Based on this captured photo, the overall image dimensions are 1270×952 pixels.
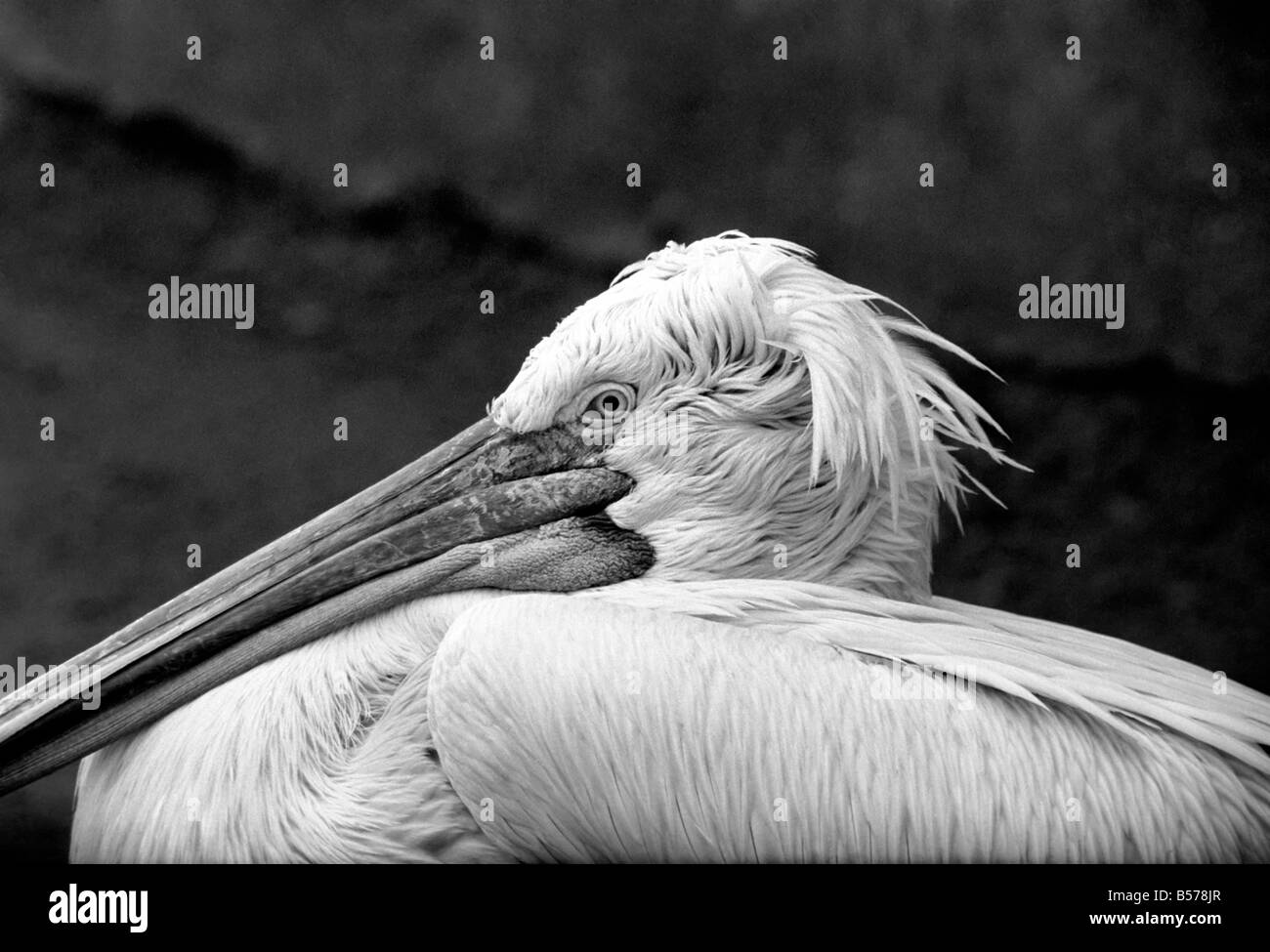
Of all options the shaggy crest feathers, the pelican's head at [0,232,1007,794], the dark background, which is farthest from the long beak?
the dark background

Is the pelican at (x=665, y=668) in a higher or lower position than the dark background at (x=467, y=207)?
lower

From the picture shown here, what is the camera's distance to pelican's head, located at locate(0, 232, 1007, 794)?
2.40 meters

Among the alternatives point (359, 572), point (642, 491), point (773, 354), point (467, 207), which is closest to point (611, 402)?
point (642, 491)

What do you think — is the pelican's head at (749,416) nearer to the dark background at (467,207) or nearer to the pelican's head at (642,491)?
the pelican's head at (642,491)

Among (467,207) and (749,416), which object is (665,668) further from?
(467,207)

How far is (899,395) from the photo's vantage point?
7.84 feet

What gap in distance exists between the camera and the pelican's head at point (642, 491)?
2404mm

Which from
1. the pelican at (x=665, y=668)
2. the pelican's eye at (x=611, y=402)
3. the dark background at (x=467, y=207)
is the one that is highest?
the dark background at (x=467, y=207)

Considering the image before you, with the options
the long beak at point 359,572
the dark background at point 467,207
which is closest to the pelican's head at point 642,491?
the long beak at point 359,572

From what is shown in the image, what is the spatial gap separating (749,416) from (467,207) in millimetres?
1080

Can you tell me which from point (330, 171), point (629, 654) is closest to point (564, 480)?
point (629, 654)

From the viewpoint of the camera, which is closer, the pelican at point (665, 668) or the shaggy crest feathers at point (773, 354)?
the pelican at point (665, 668)

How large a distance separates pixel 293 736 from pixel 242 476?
3.35ft

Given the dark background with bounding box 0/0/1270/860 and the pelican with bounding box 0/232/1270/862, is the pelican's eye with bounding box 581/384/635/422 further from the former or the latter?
the dark background with bounding box 0/0/1270/860
